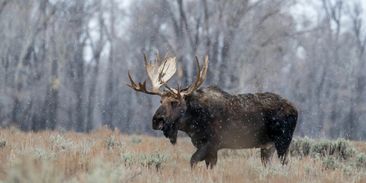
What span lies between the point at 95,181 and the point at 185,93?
18.1 ft

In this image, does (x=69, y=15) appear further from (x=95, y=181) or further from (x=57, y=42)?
(x=95, y=181)

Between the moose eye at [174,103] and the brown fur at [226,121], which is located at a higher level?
the moose eye at [174,103]

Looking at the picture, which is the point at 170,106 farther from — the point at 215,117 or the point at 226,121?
the point at 226,121

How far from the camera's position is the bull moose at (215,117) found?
8.98 meters

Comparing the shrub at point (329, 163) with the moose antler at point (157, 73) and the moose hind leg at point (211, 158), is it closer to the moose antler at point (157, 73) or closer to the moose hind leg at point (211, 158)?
the moose hind leg at point (211, 158)

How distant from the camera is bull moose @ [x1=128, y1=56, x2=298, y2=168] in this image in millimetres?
8984

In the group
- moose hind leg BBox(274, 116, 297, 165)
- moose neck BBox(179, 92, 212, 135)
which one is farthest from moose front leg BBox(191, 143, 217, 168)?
moose hind leg BBox(274, 116, 297, 165)

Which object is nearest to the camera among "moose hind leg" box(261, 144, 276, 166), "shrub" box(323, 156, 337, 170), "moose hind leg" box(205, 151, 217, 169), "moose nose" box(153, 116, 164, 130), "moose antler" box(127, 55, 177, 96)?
"moose nose" box(153, 116, 164, 130)

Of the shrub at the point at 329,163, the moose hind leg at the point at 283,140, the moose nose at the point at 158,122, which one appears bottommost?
the shrub at the point at 329,163

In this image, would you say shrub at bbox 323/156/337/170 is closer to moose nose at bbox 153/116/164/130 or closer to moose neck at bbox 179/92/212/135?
moose neck at bbox 179/92/212/135

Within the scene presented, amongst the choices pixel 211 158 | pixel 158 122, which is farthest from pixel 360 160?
pixel 158 122

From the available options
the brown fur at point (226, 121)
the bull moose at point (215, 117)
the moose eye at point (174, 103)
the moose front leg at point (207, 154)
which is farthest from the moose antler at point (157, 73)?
the moose front leg at point (207, 154)

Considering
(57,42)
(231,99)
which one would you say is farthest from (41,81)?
(231,99)

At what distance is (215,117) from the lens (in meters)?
9.30
